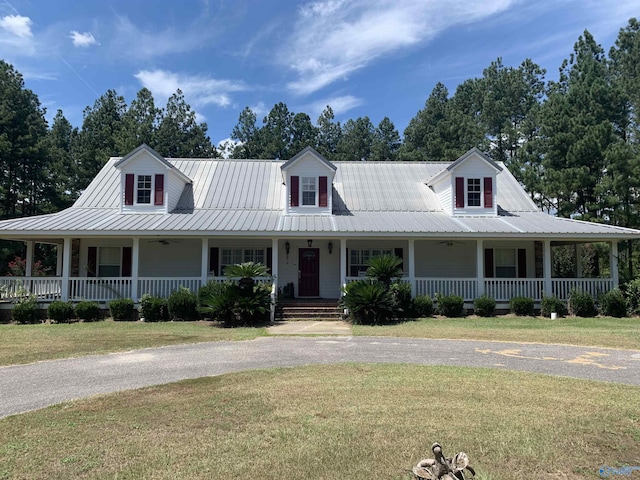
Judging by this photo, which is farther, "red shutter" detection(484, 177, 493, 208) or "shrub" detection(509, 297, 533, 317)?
"red shutter" detection(484, 177, 493, 208)

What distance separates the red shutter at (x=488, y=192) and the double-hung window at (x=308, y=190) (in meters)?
7.44

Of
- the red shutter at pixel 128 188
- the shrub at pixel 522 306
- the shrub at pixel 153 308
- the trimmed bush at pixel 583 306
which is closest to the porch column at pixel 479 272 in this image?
the shrub at pixel 522 306

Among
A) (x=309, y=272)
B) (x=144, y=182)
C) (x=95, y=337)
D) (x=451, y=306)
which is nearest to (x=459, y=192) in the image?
(x=451, y=306)

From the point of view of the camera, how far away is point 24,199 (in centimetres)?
3512

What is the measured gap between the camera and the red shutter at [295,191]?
Answer: 18766 millimetres

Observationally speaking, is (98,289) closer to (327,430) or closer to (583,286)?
(327,430)

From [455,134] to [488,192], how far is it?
19941 millimetres

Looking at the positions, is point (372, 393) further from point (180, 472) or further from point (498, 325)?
point (498, 325)

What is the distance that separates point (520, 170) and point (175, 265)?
76.4 feet

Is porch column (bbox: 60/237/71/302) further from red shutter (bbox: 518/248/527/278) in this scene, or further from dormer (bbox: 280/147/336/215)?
red shutter (bbox: 518/248/527/278)

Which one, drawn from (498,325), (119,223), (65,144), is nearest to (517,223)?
(498,325)

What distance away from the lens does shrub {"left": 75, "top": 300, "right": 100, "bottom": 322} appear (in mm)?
15172

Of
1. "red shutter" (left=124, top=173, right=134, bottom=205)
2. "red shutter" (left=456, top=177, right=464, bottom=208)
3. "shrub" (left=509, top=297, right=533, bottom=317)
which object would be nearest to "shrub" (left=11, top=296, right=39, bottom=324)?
"red shutter" (left=124, top=173, right=134, bottom=205)

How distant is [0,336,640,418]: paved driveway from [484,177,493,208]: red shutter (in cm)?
963
